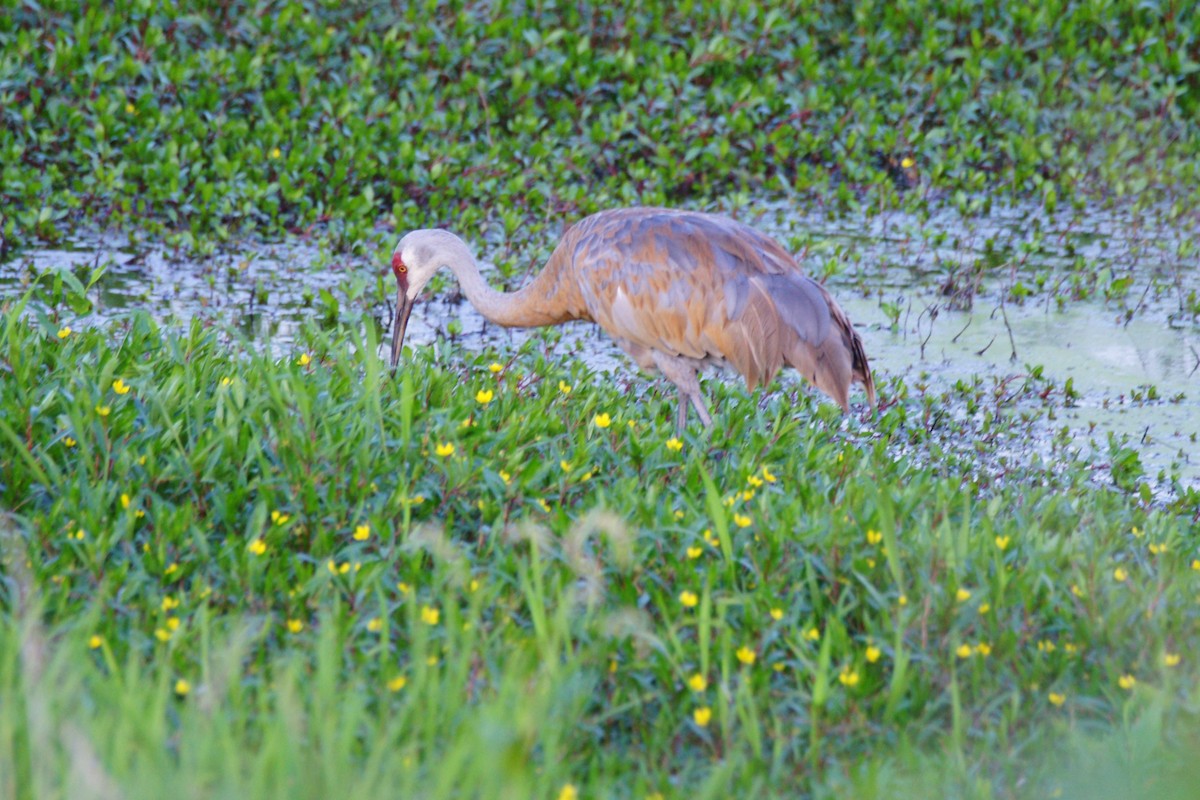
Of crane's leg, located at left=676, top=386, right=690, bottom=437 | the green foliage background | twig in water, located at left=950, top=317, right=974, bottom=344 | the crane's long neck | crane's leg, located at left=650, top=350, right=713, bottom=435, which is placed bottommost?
twig in water, located at left=950, top=317, right=974, bottom=344

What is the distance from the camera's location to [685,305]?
18.0 feet

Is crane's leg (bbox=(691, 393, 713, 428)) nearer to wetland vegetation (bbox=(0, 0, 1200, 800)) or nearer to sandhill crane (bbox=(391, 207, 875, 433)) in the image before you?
sandhill crane (bbox=(391, 207, 875, 433))

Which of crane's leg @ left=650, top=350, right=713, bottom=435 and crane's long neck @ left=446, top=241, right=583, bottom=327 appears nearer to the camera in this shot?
crane's leg @ left=650, top=350, right=713, bottom=435

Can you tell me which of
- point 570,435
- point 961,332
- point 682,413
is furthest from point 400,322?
point 961,332

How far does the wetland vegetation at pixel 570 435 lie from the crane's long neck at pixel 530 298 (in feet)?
1.03

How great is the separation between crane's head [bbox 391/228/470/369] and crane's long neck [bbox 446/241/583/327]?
0.04 metres

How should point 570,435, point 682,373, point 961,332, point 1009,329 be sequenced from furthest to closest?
point 961,332, point 1009,329, point 682,373, point 570,435

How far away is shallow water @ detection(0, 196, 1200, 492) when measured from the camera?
666 centimetres

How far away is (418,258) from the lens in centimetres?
639

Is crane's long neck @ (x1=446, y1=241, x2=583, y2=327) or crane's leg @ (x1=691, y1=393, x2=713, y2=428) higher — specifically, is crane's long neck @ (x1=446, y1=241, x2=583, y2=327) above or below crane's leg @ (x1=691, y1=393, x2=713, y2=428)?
above

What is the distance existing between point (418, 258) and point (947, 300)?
2.85 m

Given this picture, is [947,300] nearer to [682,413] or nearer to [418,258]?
[682,413]

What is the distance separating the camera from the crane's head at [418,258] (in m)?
6.36

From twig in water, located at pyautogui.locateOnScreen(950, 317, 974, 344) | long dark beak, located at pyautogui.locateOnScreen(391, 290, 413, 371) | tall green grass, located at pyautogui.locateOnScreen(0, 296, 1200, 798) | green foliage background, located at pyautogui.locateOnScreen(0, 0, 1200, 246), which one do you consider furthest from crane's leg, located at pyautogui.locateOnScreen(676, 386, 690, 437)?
green foliage background, located at pyautogui.locateOnScreen(0, 0, 1200, 246)
